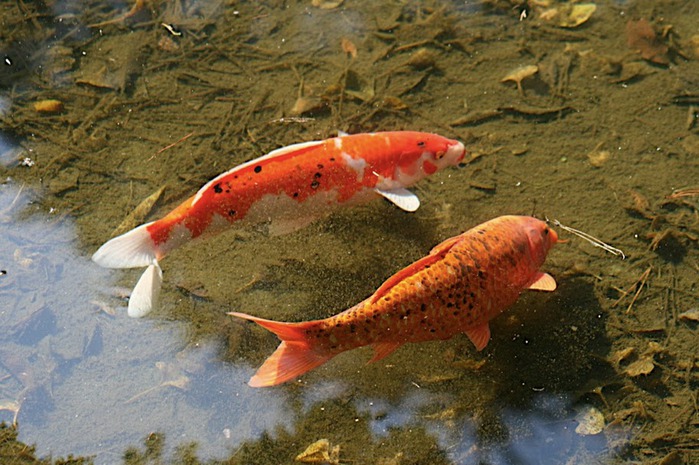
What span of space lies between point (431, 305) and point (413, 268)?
0.73ft

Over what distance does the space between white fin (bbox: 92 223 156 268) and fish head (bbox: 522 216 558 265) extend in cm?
222

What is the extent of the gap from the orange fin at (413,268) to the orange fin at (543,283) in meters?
0.56

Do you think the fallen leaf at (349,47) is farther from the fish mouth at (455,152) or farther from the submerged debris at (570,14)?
the submerged debris at (570,14)

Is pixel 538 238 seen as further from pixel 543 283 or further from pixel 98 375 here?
pixel 98 375

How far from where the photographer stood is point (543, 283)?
13.0 ft

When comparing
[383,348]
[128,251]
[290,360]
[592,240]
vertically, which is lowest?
[592,240]

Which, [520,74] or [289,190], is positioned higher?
[289,190]

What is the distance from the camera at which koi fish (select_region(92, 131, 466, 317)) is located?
381 cm

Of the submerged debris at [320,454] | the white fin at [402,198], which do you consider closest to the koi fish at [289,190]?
the white fin at [402,198]

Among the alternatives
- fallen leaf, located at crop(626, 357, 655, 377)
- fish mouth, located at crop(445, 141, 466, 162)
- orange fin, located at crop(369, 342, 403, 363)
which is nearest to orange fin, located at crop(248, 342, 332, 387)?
orange fin, located at crop(369, 342, 403, 363)

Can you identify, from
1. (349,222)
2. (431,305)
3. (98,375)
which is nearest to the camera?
(431,305)

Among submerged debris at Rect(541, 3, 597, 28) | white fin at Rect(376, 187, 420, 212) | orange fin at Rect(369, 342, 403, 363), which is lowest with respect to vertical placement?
orange fin at Rect(369, 342, 403, 363)

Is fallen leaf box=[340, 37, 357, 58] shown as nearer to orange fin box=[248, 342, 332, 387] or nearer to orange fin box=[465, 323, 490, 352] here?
orange fin box=[465, 323, 490, 352]

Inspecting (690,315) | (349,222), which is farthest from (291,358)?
(690,315)
